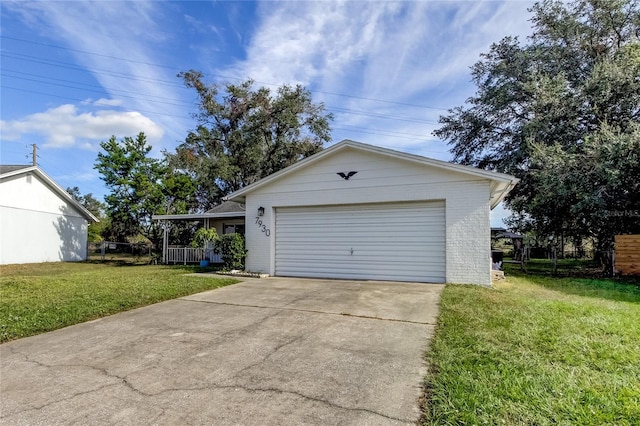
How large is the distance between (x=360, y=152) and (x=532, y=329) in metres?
6.10

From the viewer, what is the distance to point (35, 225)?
17.1 meters

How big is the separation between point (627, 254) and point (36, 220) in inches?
981

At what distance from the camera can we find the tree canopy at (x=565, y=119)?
1109cm

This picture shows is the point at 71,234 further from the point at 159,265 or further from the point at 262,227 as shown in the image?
the point at 262,227

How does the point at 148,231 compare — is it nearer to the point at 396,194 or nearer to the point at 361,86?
the point at 361,86

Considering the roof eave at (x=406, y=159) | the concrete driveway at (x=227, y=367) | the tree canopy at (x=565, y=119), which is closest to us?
the concrete driveway at (x=227, y=367)

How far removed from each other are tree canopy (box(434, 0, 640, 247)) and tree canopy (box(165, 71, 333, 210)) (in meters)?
10.9

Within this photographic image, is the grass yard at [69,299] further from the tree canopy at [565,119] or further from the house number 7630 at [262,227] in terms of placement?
the tree canopy at [565,119]

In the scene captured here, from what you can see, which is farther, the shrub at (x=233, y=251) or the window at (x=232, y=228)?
the window at (x=232, y=228)

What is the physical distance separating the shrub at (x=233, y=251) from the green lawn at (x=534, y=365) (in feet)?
21.9

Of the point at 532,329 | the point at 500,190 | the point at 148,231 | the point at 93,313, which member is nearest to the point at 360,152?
the point at 500,190

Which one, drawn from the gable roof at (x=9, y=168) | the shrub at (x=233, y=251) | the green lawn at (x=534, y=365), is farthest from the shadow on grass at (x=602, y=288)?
the gable roof at (x=9, y=168)

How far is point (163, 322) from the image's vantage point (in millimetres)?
4984

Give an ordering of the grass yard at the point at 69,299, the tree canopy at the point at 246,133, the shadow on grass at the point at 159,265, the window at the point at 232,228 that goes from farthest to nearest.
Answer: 1. the tree canopy at the point at 246,133
2. the window at the point at 232,228
3. the shadow on grass at the point at 159,265
4. the grass yard at the point at 69,299
